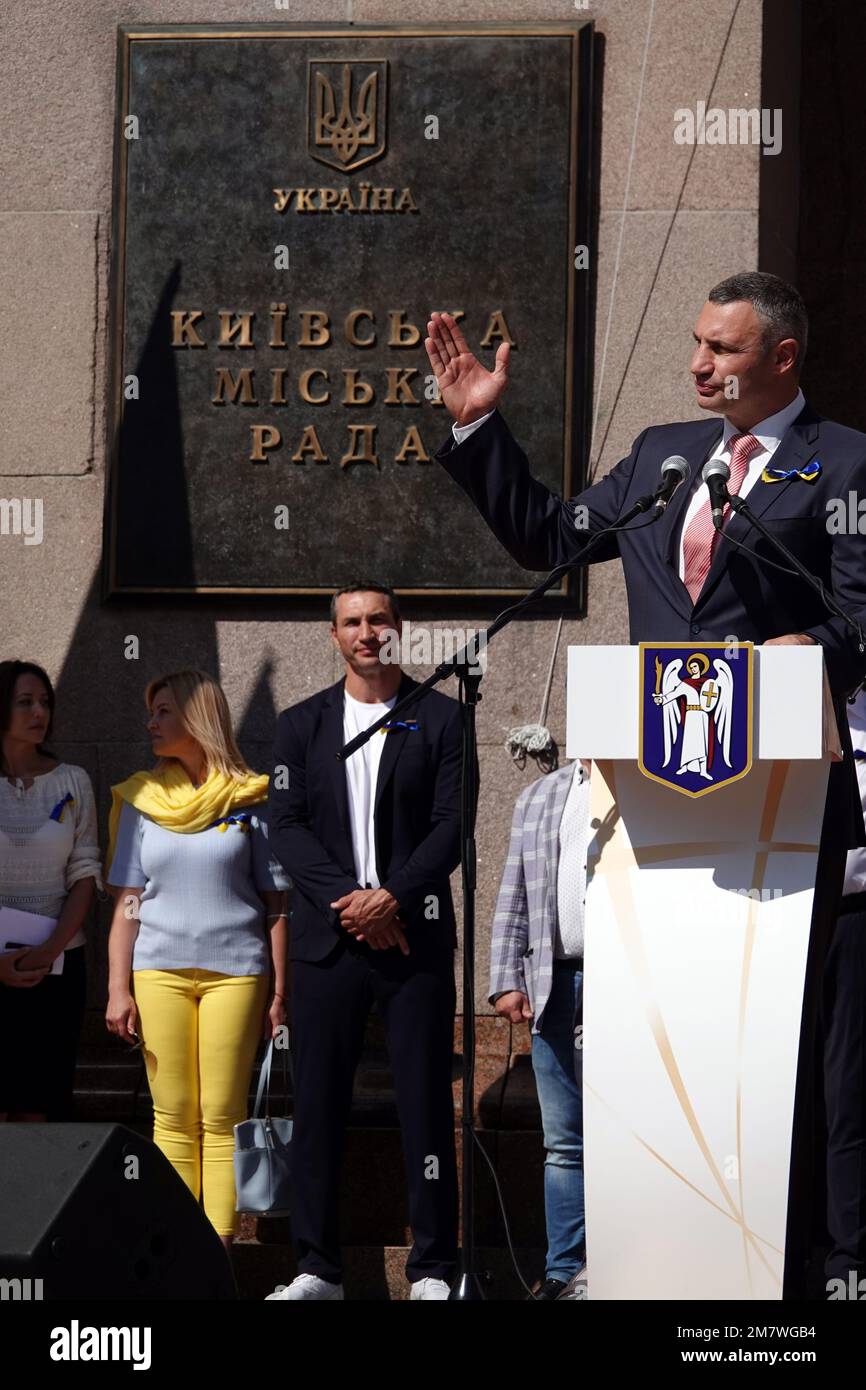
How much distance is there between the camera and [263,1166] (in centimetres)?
577

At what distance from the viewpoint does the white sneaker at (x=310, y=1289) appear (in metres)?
5.38

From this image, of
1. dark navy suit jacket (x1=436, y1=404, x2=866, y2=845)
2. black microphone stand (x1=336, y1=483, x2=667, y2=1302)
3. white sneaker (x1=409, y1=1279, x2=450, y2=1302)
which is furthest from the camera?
white sneaker (x1=409, y1=1279, x2=450, y2=1302)

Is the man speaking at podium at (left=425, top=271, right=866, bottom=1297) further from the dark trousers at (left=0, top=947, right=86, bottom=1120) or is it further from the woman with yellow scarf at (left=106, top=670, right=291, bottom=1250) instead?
the dark trousers at (left=0, top=947, right=86, bottom=1120)

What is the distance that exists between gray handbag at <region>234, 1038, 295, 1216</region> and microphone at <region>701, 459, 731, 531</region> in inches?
111

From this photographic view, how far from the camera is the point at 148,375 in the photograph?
7.69m

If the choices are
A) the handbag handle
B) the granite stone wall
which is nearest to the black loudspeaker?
the handbag handle

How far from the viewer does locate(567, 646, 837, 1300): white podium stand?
348 centimetres

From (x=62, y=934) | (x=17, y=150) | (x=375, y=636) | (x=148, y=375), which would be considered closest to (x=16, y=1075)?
(x=62, y=934)

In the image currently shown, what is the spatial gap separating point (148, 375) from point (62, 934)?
2.49 m

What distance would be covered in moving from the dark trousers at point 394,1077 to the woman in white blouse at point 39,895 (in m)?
0.88

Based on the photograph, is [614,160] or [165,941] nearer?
[165,941]

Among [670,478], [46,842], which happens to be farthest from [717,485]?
[46,842]

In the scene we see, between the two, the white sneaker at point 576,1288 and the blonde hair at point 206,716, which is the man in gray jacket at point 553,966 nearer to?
the white sneaker at point 576,1288

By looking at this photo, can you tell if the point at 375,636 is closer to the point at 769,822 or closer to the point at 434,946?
the point at 434,946
